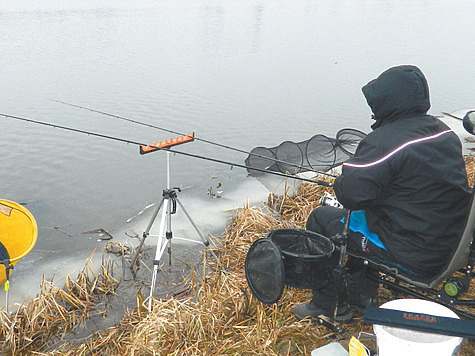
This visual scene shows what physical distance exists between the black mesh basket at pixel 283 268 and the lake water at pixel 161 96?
2.46m

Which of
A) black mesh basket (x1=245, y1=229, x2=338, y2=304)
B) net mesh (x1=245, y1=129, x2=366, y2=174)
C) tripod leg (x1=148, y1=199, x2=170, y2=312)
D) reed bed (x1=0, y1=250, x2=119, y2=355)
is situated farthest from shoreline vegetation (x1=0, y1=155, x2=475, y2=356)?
net mesh (x1=245, y1=129, x2=366, y2=174)

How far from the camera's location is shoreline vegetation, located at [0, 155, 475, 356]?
2.85 meters

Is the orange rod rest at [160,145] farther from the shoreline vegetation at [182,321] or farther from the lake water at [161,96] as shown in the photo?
the lake water at [161,96]

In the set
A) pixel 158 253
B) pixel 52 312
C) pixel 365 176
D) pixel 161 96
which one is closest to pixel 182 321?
pixel 158 253

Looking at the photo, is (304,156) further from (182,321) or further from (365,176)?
(365,176)

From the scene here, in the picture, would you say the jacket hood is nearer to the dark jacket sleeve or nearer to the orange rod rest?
the dark jacket sleeve

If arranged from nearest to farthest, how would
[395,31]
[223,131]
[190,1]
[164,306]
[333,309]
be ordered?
[333,309] < [164,306] < [223,131] < [395,31] < [190,1]

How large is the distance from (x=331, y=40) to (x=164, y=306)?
Result: 1988 centimetres

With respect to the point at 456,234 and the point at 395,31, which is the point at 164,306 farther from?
the point at 395,31

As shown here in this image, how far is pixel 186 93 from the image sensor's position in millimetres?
12430

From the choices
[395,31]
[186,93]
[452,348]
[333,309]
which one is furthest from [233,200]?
[395,31]

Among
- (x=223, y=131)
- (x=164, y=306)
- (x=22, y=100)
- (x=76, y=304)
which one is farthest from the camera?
(x=22, y=100)

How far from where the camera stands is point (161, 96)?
11812mm

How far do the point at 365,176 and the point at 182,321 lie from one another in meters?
1.52
